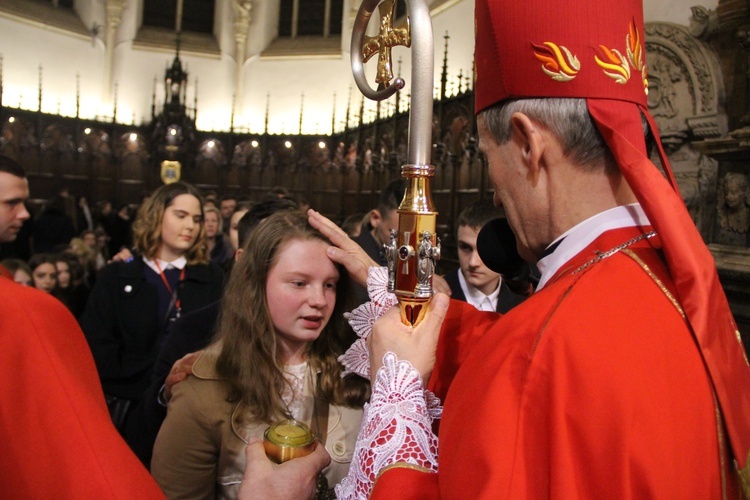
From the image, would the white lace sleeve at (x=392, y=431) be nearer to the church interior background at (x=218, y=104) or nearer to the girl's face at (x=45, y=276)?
the girl's face at (x=45, y=276)

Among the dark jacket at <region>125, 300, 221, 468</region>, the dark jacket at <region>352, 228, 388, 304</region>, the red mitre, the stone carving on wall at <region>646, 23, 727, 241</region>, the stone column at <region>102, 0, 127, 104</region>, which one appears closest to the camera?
the red mitre

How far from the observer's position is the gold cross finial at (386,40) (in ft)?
4.41

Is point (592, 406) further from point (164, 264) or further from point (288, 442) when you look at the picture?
point (164, 264)

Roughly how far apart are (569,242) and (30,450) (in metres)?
1.02

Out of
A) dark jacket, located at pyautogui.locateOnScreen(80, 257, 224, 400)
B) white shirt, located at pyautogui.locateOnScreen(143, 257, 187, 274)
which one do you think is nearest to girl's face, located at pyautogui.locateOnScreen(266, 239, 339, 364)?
dark jacket, located at pyautogui.locateOnScreen(80, 257, 224, 400)

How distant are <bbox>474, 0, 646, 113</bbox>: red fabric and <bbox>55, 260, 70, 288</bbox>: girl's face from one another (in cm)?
438

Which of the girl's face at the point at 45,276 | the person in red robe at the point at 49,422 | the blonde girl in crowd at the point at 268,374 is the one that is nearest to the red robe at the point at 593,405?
the person in red robe at the point at 49,422

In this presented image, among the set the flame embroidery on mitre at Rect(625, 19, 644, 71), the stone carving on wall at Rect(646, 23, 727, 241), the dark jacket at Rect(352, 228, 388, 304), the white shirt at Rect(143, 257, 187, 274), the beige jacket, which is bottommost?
the beige jacket

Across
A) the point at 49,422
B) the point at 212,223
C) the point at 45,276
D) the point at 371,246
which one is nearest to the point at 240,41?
the point at 212,223

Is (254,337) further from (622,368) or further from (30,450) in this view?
(622,368)

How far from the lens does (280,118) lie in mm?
19047

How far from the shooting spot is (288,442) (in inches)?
52.9

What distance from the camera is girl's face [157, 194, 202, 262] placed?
3416 mm

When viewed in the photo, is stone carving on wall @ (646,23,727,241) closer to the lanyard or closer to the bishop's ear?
the lanyard
